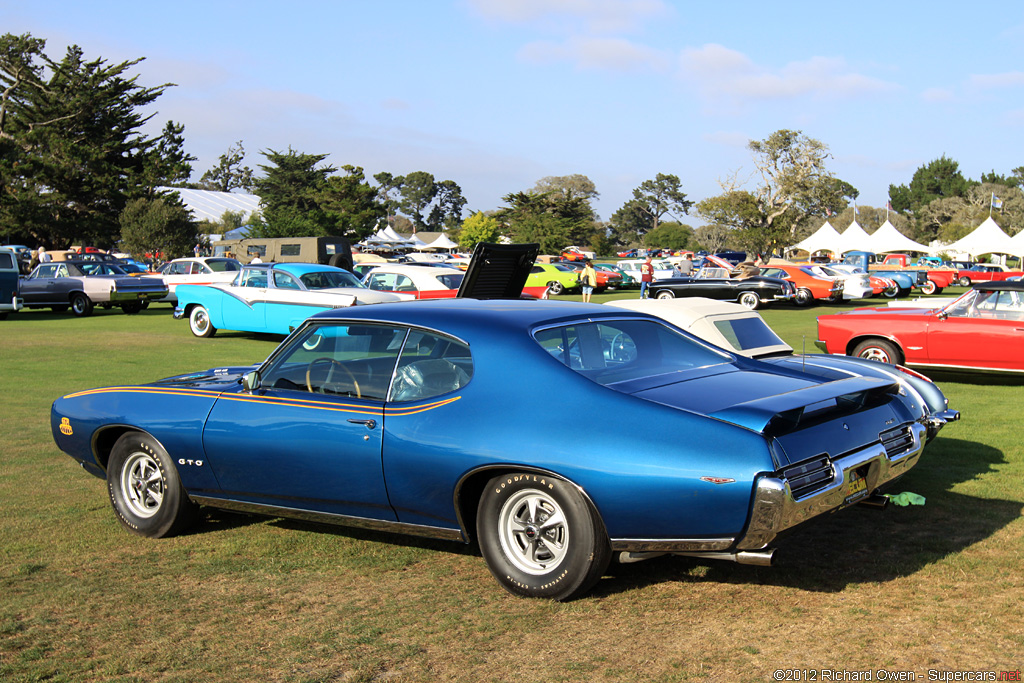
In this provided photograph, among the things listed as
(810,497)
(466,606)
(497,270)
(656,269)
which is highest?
(656,269)

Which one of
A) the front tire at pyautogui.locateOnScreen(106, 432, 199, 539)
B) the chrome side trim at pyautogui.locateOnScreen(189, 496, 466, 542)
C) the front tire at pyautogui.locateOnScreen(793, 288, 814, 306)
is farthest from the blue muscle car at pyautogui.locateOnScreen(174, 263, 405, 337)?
the front tire at pyautogui.locateOnScreen(793, 288, 814, 306)

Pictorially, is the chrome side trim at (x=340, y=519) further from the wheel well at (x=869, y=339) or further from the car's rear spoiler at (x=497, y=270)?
the wheel well at (x=869, y=339)

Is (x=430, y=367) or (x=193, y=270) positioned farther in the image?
(x=193, y=270)

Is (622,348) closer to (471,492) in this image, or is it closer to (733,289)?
(471,492)

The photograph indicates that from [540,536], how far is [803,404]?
132cm

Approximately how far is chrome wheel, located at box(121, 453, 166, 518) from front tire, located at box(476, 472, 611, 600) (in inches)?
89.1

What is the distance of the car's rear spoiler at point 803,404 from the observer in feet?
12.7

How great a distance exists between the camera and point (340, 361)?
5.06 m

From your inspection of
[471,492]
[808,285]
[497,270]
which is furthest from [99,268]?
[471,492]

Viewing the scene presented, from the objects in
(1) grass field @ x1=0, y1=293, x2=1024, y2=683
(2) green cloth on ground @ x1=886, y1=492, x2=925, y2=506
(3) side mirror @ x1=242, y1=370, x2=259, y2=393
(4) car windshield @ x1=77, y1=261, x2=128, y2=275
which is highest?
(4) car windshield @ x1=77, y1=261, x2=128, y2=275

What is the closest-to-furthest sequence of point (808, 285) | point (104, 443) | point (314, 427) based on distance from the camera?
point (314, 427), point (104, 443), point (808, 285)

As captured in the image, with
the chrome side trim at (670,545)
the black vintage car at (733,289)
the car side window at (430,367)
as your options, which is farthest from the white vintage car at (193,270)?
the chrome side trim at (670,545)

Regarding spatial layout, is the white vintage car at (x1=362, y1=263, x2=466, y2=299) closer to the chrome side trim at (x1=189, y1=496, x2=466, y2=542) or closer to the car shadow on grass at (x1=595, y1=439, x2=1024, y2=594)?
the car shadow on grass at (x1=595, y1=439, x2=1024, y2=594)

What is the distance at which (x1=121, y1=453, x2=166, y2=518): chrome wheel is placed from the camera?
5.48 meters
